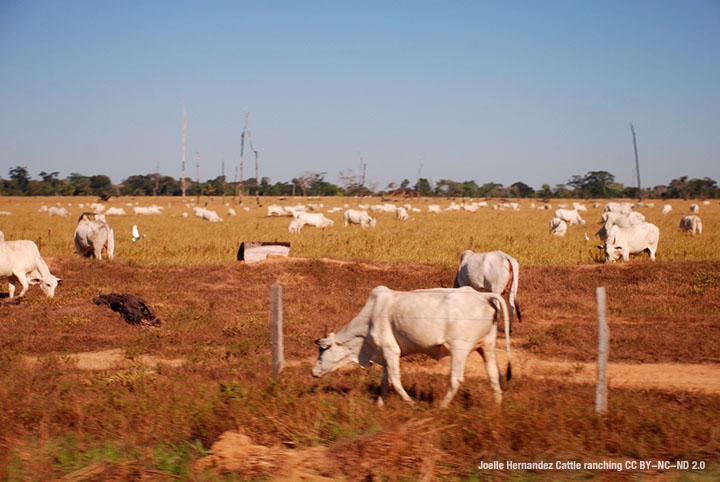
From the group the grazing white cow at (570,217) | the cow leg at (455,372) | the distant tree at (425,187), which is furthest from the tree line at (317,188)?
the cow leg at (455,372)

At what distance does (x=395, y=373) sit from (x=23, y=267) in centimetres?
1053

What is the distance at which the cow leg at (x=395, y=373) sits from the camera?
21.1ft

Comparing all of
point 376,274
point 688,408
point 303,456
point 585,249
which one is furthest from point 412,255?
point 303,456

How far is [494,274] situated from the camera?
10648 mm

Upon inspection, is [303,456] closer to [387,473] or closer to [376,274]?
[387,473]

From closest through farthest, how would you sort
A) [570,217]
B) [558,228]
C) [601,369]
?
[601,369]
[558,228]
[570,217]

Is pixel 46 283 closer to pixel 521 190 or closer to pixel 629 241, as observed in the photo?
pixel 629 241

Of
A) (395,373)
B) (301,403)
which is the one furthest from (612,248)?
(301,403)

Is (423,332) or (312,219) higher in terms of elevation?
(312,219)

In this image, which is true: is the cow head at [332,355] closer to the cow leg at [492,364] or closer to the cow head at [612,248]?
the cow leg at [492,364]

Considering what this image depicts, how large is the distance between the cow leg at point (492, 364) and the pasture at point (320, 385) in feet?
0.33

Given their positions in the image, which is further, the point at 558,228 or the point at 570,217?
the point at 570,217

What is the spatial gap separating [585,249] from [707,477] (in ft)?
59.0

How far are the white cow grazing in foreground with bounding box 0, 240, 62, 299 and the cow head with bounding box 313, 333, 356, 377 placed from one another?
922cm
